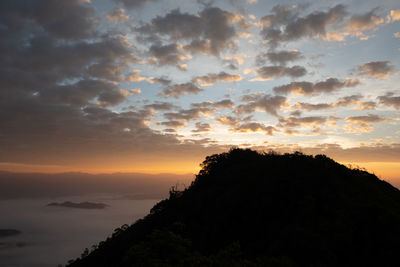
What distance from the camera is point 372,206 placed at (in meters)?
14.9

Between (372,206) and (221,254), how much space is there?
974cm

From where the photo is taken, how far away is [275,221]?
16078mm

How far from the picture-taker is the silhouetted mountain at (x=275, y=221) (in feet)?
35.8

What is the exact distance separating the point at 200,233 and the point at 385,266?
1006cm

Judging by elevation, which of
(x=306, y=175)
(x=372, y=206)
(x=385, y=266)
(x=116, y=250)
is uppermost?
(x=306, y=175)

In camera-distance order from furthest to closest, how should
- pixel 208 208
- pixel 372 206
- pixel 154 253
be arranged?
pixel 208 208, pixel 372 206, pixel 154 253

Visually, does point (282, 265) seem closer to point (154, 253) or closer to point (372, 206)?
point (154, 253)

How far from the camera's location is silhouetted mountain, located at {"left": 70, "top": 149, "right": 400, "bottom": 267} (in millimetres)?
10906

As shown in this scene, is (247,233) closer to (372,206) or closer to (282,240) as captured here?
(282,240)

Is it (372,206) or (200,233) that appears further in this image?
(200,233)

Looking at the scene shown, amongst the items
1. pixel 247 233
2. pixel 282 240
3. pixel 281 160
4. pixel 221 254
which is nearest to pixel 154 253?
pixel 221 254

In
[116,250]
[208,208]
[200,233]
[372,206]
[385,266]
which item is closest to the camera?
[385,266]

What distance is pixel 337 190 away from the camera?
1688cm

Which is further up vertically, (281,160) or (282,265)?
(281,160)
